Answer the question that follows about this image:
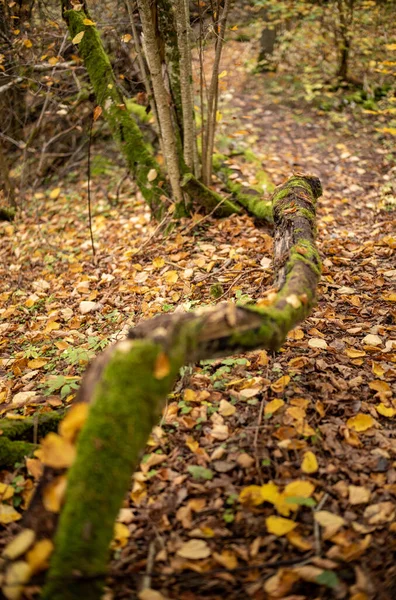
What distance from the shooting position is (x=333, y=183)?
5398mm

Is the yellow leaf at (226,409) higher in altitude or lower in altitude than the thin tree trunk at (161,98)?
lower

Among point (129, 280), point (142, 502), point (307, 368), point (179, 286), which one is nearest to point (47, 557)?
point (142, 502)

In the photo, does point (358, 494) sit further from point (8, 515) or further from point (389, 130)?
point (389, 130)

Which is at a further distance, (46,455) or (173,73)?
(173,73)

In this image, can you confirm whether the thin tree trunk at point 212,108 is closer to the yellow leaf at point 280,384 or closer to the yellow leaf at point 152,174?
the yellow leaf at point 152,174

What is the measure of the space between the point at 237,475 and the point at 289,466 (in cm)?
24

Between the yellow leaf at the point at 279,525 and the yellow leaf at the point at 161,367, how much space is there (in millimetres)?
785

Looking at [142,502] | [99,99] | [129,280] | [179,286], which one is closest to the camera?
[142,502]

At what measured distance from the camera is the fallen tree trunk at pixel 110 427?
1301mm

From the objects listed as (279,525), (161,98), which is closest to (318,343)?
(279,525)

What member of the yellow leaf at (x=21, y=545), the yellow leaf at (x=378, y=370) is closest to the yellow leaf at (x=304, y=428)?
the yellow leaf at (x=378, y=370)

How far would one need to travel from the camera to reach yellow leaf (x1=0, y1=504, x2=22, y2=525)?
1872 mm

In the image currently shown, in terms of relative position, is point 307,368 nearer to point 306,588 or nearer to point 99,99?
point 306,588

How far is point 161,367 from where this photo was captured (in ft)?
4.67
